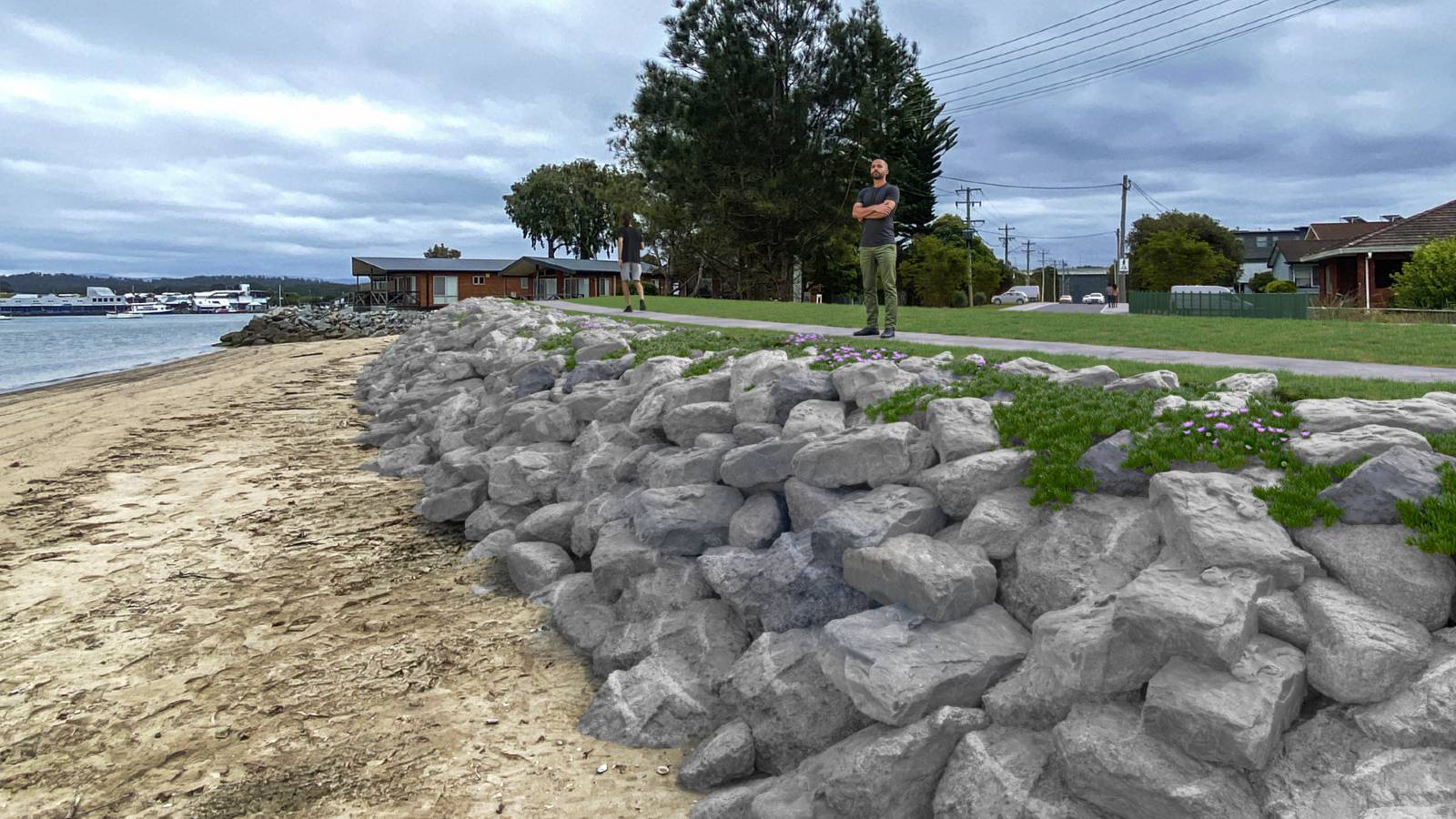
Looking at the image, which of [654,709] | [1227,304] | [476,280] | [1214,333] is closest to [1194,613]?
[654,709]

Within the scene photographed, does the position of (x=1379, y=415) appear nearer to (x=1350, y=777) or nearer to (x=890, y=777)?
(x=1350, y=777)

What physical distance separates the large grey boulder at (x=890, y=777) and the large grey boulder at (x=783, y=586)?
0.97 metres

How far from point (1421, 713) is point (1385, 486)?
1.12 meters

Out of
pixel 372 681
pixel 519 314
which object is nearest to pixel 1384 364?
pixel 372 681

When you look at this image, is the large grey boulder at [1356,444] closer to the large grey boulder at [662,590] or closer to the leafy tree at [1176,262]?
the large grey boulder at [662,590]

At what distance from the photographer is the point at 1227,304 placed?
2605 cm

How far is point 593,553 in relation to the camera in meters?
6.39

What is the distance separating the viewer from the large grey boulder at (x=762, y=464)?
5863 mm

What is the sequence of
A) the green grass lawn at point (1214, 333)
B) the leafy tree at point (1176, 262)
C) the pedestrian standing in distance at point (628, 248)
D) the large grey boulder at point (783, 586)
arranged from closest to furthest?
1. the large grey boulder at point (783, 586)
2. the green grass lawn at point (1214, 333)
3. the pedestrian standing in distance at point (628, 248)
4. the leafy tree at point (1176, 262)

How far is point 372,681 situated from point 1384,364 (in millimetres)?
8543

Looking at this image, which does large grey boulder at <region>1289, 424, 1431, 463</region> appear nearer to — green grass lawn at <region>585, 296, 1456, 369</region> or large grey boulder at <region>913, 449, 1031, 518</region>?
large grey boulder at <region>913, 449, 1031, 518</region>

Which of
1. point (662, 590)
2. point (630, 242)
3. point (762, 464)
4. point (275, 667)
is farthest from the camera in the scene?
point (630, 242)

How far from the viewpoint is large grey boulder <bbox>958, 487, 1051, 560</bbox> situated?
4559 millimetres

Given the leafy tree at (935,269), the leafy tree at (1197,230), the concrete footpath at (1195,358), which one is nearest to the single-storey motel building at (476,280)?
the leafy tree at (935,269)
